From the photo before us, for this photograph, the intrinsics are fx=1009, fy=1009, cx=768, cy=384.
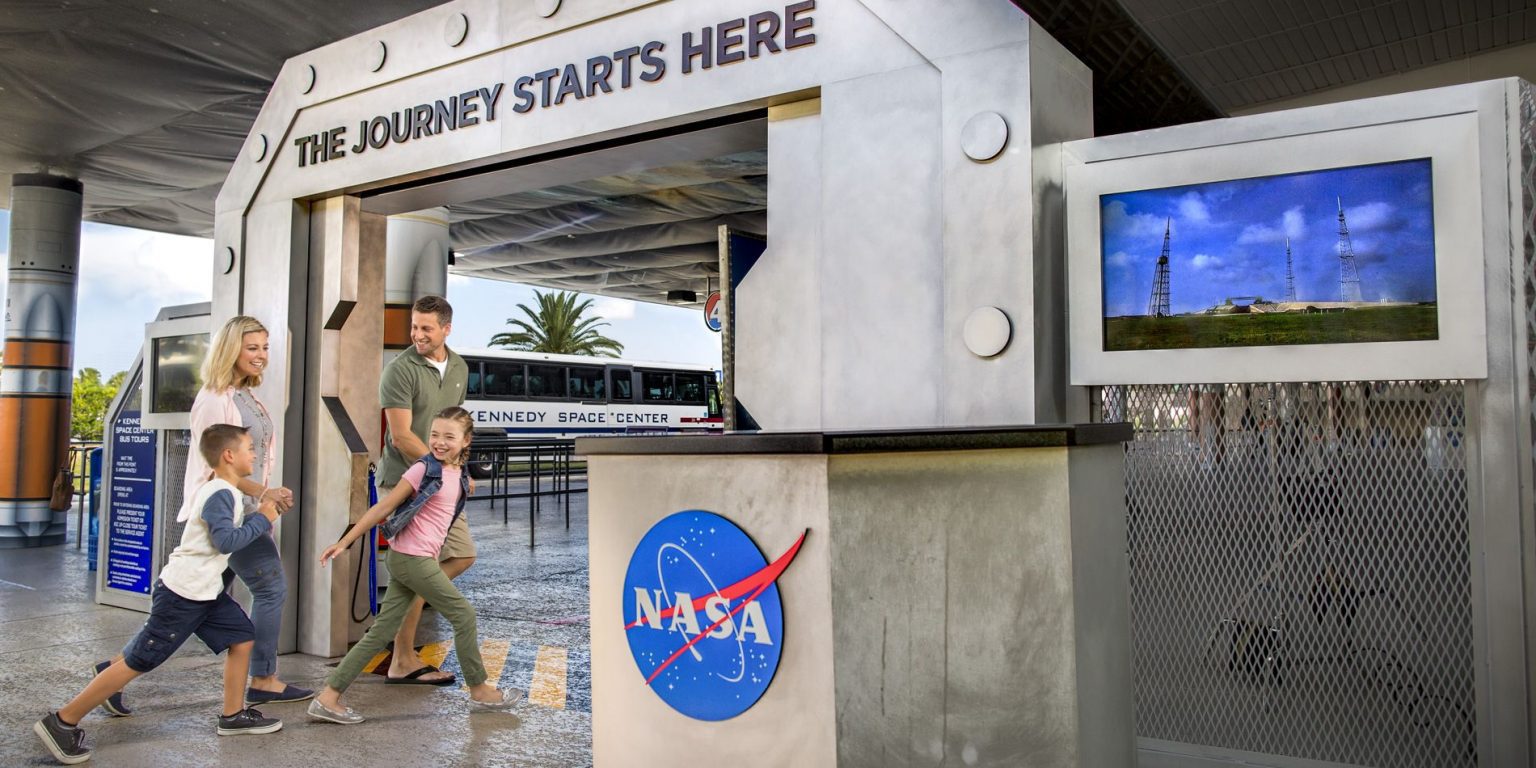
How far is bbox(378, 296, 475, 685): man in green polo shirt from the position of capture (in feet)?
17.5

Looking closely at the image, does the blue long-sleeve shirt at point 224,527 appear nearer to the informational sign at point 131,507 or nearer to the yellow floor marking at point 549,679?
the yellow floor marking at point 549,679

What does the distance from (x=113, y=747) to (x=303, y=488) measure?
2.35 m

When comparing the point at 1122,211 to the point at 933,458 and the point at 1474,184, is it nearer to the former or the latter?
the point at 1474,184

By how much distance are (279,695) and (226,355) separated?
170 cm

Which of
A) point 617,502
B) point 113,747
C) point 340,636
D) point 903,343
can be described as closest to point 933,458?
point 617,502

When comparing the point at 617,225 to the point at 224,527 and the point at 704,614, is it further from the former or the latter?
the point at 704,614

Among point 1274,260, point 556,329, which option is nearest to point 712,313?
point 1274,260

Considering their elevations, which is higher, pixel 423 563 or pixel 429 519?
pixel 429 519

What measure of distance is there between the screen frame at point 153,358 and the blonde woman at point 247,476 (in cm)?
263

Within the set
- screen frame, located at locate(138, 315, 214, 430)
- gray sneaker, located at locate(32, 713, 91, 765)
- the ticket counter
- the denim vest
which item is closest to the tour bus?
screen frame, located at locate(138, 315, 214, 430)

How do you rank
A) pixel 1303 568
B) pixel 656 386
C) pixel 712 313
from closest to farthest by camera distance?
pixel 1303 568 → pixel 712 313 → pixel 656 386

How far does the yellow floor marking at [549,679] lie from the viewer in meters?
5.06

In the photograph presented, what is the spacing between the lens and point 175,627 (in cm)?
425

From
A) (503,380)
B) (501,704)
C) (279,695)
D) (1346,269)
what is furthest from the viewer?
(503,380)
